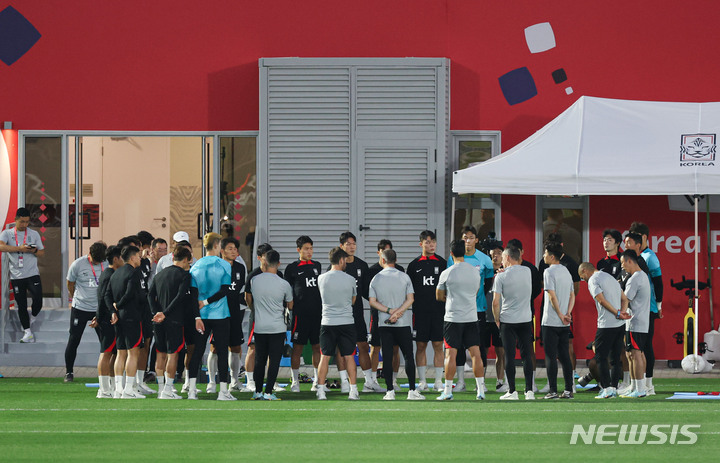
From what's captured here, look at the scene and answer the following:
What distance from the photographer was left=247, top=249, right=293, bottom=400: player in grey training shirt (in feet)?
41.2

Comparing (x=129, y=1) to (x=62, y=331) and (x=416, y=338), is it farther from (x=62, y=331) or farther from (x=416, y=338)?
(x=416, y=338)

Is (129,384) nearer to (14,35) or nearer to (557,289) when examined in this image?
(557,289)

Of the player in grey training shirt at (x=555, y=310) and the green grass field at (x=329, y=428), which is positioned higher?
the player in grey training shirt at (x=555, y=310)

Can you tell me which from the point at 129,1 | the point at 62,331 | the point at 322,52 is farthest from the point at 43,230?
the point at 322,52

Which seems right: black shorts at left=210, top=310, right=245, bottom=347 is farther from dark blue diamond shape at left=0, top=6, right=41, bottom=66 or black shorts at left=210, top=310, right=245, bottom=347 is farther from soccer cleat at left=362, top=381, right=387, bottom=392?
dark blue diamond shape at left=0, top=6, right=41, bottom=66

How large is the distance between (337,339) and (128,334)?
2.29 metres

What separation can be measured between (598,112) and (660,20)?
7.59ft

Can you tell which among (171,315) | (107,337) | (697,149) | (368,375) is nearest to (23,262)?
(107,337)

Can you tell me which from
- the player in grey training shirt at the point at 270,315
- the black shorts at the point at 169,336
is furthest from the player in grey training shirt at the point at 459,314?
the black shorts at the point at 169,336

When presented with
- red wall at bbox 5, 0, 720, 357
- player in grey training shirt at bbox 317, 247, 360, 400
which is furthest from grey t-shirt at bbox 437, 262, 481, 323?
red wall at bbox 5, 0, 720, 357

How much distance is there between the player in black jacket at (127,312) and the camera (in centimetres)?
1276

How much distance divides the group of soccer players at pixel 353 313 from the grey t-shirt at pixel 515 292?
0.04 ft

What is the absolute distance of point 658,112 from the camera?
637 inches

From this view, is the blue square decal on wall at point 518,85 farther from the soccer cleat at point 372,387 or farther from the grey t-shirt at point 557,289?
the soccer cleat at point 372,387
